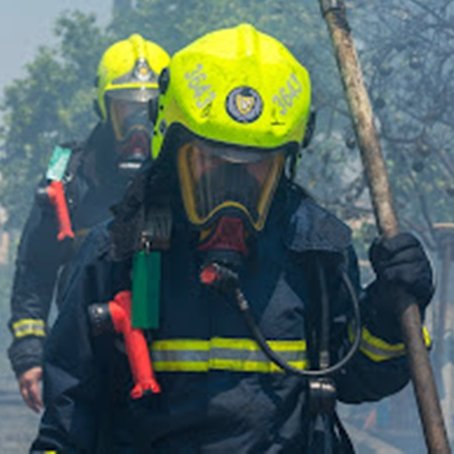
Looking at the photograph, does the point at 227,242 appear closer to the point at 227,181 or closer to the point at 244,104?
the point at 227,181

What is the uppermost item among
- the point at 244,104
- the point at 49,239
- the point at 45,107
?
the point at 45,107

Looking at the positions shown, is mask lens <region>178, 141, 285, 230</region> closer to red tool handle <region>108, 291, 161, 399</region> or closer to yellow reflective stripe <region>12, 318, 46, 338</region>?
red tool handle <region>108, 291, 161, 399</region>

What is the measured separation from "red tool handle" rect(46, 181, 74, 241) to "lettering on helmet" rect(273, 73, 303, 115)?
309cm

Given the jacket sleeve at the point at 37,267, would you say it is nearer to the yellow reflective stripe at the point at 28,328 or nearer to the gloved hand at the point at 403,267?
the yellow reflective stripe at the point at 28,328

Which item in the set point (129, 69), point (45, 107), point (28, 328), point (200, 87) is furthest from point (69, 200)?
point (45, 107)

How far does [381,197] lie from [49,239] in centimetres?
343

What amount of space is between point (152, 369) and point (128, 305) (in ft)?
0.66

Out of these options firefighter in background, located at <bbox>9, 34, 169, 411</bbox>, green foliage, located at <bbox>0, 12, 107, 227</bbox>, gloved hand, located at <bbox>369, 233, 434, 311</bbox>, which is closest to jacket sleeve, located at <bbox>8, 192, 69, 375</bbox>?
firefighter in background, located at <bbox>9, 34, 169, 411</bbox>

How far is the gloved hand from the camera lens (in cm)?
347

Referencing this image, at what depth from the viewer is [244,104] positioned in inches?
145

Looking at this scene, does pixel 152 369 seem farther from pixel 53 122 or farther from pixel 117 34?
pixel 117 34

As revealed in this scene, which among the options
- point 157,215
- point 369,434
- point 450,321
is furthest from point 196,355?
point 450,321

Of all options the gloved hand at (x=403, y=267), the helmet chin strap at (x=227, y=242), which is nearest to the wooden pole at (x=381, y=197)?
the gloved hand at (x=403, y=267)

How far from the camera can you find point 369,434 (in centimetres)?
2292
